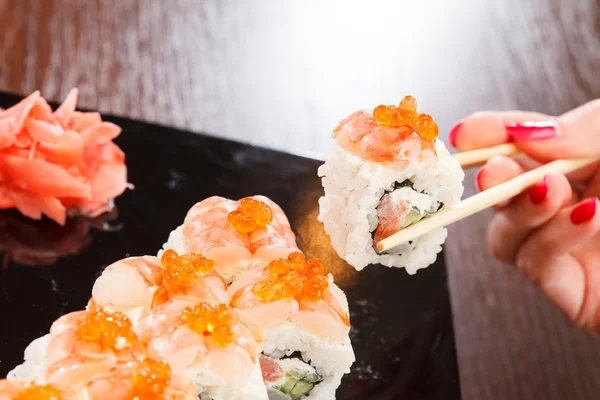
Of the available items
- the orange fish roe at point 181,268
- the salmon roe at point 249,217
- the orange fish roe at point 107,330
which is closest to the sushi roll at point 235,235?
the salmon roe at point 249,217

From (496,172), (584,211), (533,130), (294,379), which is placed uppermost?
(533,130)

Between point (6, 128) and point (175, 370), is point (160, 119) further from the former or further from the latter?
point (175, 370)

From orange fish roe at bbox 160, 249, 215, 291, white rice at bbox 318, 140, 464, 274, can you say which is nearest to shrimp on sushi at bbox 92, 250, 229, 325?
orange fish roe at bbox 160, 249, 215, 291

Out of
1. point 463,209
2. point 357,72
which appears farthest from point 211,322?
point 357,72

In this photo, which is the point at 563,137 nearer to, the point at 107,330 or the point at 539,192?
the point at 539,192

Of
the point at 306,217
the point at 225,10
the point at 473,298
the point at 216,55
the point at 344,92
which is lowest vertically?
the point at 473,298

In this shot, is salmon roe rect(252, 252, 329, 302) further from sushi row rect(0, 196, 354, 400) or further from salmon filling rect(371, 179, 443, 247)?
salmon filling rect(371, 179, 443, 247)

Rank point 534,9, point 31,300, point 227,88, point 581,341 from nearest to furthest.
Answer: point 31,300, point 581,341, point 227,88, point 534,9

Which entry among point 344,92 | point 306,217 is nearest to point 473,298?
point 306,217
